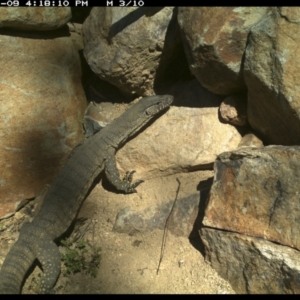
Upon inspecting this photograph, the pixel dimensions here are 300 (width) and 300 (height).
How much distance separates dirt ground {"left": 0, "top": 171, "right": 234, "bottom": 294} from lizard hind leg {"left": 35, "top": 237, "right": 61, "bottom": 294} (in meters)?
0.10

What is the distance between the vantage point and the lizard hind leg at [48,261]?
4.61m

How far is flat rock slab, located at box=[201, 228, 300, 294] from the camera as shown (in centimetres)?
373

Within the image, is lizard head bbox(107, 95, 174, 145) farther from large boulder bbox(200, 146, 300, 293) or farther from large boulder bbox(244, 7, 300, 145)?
large boulder bbox(200, 146, 300, 293)

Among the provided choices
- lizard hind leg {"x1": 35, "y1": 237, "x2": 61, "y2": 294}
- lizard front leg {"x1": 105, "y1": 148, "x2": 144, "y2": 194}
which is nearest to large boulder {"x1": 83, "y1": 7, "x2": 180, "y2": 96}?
lizard front leg {"x1": 105, "y1": 148, "x2": 144, "y2": 194}

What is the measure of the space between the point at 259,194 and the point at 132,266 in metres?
1.74

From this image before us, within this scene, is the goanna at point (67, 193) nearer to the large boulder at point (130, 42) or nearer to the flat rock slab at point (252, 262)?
the large boulder at point (130, 42)

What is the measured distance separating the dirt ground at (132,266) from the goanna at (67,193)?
20 cm

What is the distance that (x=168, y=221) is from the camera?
16.4 ft

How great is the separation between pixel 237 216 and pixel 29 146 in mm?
3079

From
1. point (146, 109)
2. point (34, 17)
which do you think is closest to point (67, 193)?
point (146, 109)

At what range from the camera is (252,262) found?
13.1ft

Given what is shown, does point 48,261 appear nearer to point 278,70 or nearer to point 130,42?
point 130,42
